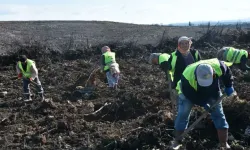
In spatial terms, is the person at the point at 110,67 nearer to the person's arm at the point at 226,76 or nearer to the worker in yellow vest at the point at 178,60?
the worker in yellow vest at the point at 178,60

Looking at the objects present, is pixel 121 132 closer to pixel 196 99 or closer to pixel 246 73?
pixel 196 99

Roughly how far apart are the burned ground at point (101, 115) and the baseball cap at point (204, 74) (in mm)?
1318

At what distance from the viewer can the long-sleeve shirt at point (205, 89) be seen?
5199 millimetres

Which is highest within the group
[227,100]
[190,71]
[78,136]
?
[190,71]

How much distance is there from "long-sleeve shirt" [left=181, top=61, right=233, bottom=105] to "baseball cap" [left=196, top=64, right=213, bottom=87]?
254 millimetres

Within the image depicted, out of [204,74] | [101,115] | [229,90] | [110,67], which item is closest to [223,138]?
[229,90]

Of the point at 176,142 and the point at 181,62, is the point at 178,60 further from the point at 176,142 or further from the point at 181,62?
the point at 176,142

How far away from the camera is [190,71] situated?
5145 millimetres

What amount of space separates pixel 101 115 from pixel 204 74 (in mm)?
3739

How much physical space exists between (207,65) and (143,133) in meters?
1.79

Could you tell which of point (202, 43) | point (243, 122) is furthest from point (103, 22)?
point (243, 122)

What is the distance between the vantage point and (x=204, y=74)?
4.88 metres

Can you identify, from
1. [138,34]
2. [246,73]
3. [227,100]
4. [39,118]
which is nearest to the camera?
[227,100]

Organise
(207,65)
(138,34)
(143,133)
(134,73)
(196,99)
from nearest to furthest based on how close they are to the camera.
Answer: (207,65), (196,99), (143,133), (134,73), (138,34)
